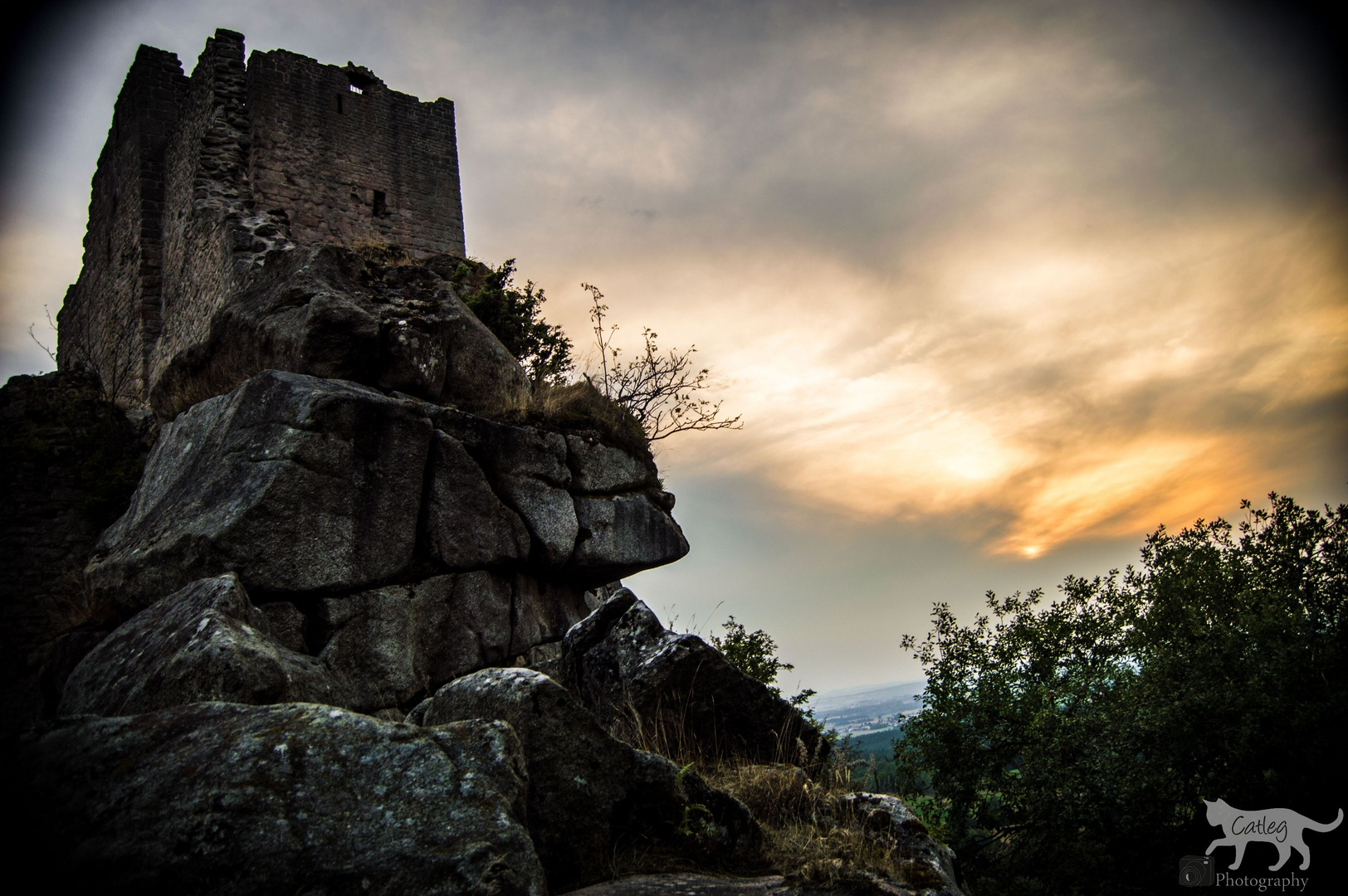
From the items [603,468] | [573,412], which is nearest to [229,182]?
[573,412]

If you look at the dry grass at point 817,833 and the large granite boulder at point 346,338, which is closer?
the dry grass at point 817,833

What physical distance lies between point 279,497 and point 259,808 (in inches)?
198

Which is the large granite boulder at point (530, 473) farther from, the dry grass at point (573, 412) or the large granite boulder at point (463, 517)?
the dry grass at point (573, 412)

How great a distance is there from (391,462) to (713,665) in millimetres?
4249

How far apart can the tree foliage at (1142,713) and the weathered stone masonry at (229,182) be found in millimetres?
15234

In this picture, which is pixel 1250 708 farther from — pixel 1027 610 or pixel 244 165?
pixel 244 165

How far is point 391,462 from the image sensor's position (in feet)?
27.9

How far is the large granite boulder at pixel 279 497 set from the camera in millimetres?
7203

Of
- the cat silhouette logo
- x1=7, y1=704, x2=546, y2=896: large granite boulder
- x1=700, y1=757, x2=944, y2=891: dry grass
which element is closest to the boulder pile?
x1=7, y1=704, x2=546, y2=896: large granite boulder

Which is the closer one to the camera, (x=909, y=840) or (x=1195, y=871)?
(x=909, y=840)

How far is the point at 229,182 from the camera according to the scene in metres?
14.8

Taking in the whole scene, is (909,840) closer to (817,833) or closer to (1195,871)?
(817,833)

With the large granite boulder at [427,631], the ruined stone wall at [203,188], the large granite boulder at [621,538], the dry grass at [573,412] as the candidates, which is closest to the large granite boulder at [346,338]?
the dry grass at [573,412]

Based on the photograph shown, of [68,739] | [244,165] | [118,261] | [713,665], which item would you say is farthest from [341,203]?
[68,739]
